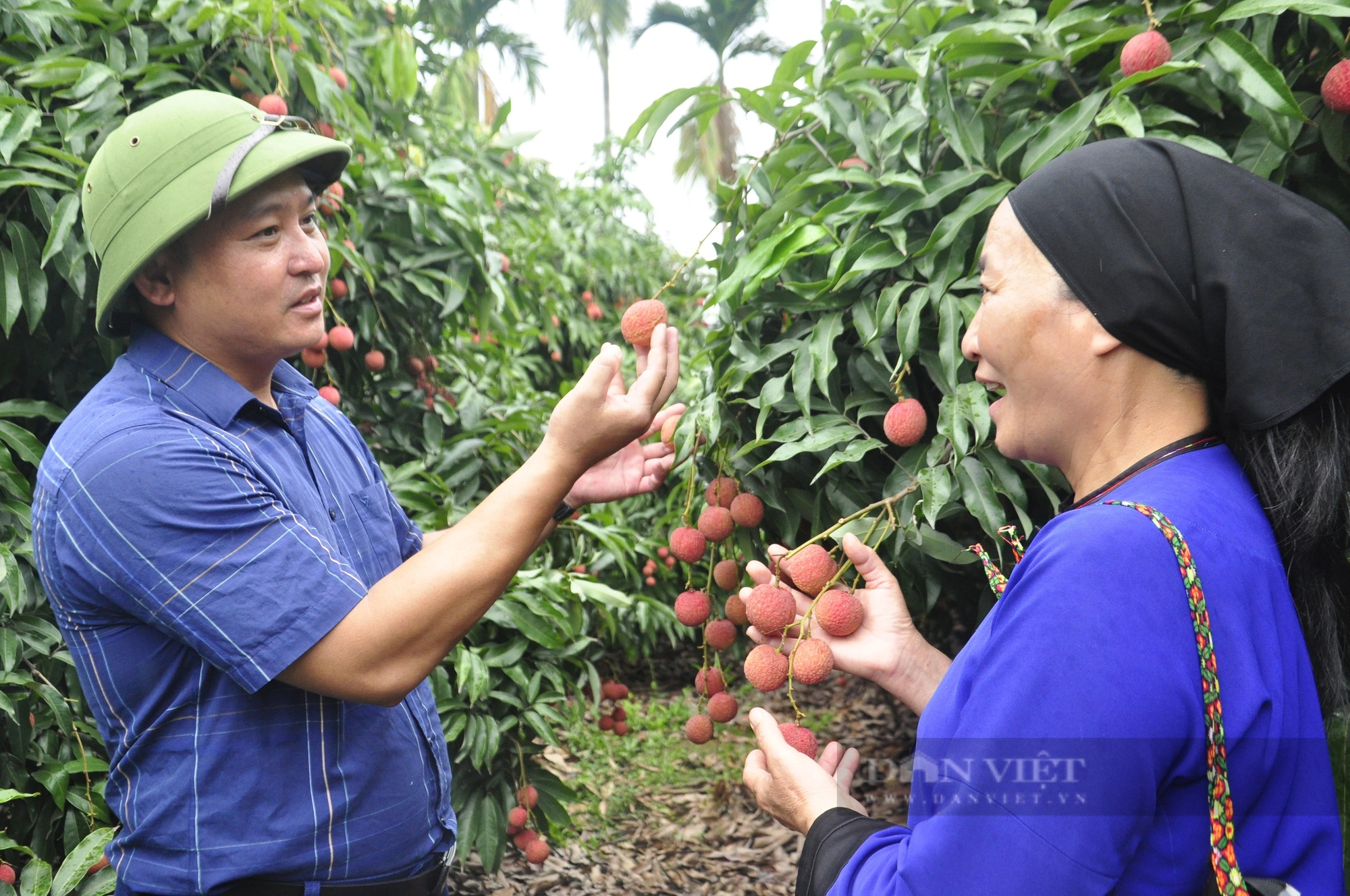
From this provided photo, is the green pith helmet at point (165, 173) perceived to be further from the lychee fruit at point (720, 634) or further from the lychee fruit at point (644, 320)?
the lychee fruit at point (720, 634)

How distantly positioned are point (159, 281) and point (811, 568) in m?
1.19

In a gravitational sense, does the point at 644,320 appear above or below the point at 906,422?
above

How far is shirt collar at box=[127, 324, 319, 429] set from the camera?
1.57 metres

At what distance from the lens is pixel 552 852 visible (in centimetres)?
409

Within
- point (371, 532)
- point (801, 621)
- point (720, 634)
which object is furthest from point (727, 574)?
point (371, 532)

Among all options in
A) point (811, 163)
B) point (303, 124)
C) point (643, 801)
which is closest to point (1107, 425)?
point (811, 163)

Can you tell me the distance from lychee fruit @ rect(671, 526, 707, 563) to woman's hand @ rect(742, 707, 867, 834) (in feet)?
1.43

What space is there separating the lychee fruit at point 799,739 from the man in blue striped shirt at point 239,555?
52cm

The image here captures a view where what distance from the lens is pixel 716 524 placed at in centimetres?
189

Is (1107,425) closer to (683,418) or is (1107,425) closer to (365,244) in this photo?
(683,418)

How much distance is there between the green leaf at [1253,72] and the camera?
1445 mm

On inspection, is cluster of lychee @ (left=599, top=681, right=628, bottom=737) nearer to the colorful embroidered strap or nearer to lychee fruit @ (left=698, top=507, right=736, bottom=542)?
lychee fruit @ (left=698, top=507, right=736, bottom=542)

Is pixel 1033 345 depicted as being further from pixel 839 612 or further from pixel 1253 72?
pixel 1253 72

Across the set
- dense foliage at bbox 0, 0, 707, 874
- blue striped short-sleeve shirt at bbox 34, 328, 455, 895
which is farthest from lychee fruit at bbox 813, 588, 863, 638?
dense foliage at bbox 0, 0, 707, 874
